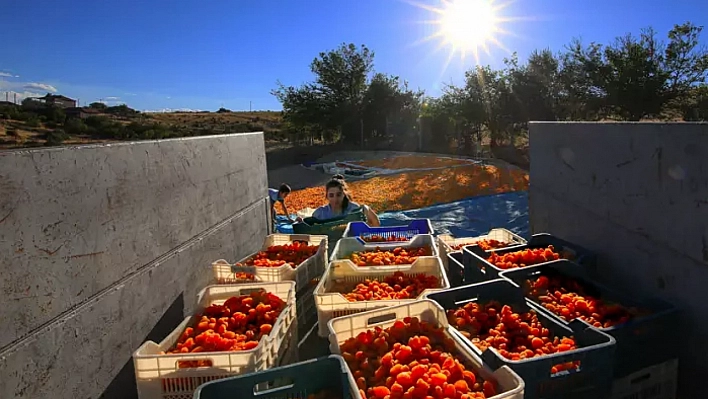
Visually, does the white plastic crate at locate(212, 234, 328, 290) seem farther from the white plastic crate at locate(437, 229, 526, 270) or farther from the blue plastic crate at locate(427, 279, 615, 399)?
the blue plastic crate at locate(427, 279, 615, 399)

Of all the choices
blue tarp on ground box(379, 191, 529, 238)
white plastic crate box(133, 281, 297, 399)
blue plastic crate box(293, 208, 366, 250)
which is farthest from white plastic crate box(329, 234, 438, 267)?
blue tarp on ground box(379, 191, 529, 238)

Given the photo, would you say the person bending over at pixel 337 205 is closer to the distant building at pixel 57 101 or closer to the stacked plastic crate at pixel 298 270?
the stacked plastic crate at pixel 298 270

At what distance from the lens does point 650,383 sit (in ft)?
8.06

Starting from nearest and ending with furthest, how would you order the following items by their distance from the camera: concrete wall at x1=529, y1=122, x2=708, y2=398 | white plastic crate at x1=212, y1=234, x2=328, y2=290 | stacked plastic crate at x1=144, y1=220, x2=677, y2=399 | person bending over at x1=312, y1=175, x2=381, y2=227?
stacked plastic crate at x1=144, y1=220, x2=677, y2=399 → concrete wall at x1=529, y1=122, x2=708, y2=398 → white plastic crate at x1=212, y1=234, x2=328, y2=290 → person bending over at x1=312, y1=175, x2=381, y2=227

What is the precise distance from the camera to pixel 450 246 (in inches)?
190

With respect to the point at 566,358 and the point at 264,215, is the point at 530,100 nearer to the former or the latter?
the point at 264,215

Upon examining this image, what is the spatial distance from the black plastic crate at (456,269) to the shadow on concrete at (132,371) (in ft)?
7.79

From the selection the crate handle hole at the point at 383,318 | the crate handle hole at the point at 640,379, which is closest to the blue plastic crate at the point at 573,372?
the crate handle hole at the point at 640,379

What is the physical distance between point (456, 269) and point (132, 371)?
8.97 feet

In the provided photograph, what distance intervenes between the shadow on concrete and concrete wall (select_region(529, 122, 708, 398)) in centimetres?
320

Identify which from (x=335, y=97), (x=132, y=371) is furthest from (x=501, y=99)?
(x=132, y=371)

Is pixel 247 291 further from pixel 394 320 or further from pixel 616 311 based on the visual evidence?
pixel 616 311

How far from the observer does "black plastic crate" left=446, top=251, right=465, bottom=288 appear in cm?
411

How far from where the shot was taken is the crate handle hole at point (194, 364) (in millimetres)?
2258
